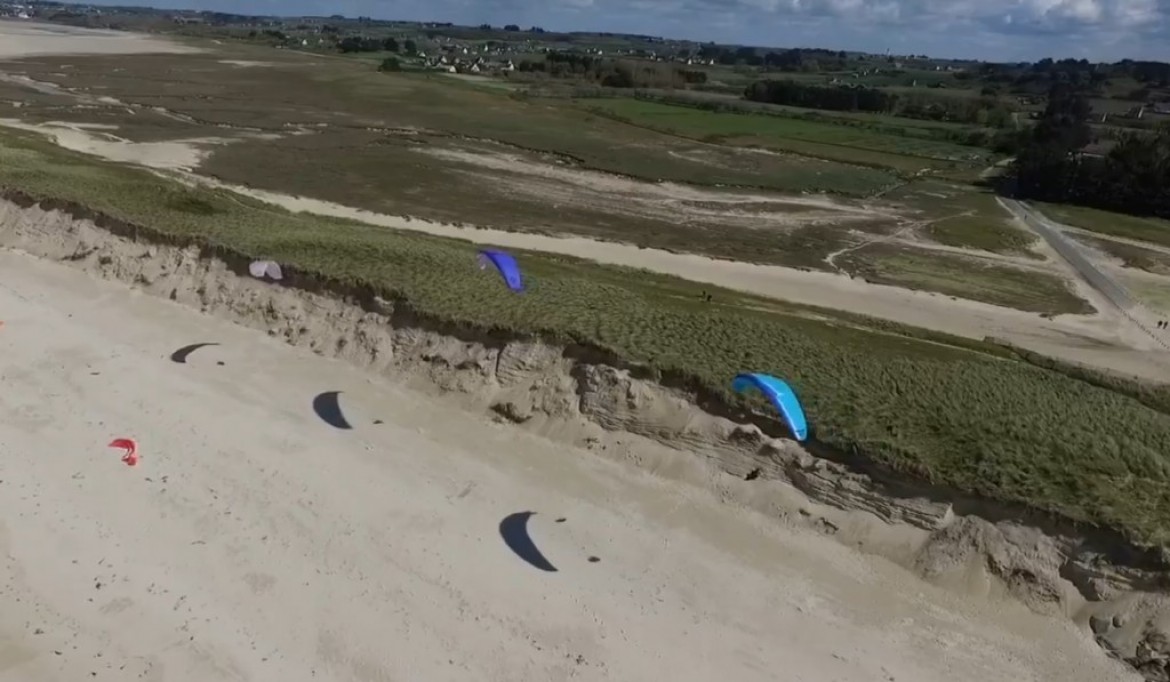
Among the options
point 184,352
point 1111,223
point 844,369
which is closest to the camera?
point 844,369

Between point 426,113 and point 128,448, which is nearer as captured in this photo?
point 128,448

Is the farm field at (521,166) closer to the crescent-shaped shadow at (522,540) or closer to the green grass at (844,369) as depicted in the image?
the green grass at (844,369)

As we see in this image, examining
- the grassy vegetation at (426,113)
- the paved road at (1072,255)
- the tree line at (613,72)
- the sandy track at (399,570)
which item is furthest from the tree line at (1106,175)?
the tree line at (613,72)

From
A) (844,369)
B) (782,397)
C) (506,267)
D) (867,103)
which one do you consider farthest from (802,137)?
(782,397)

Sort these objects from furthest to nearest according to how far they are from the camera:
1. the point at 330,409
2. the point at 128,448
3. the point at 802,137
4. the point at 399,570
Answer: the point at 802,137
the point at 330,409
the point at 128,448
the point at 399,570

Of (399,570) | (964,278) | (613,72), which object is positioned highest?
(613,72)

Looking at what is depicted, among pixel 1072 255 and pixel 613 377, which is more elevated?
pixel 613 377

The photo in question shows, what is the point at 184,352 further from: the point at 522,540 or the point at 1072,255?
the point at 1072,255
